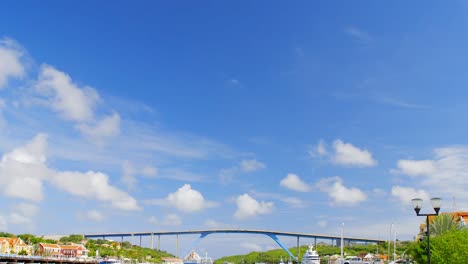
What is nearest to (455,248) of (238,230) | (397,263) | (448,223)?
(448,223)

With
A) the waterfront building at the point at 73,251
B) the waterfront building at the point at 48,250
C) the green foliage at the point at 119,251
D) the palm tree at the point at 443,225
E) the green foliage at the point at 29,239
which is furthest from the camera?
the green foliage at the point at 119,251

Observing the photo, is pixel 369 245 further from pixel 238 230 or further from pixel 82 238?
pixel 82 238

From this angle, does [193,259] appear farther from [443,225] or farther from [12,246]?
[443,225]

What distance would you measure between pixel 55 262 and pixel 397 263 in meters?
70.7

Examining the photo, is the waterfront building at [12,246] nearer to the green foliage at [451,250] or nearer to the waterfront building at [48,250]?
the waterfront building at [48,250]

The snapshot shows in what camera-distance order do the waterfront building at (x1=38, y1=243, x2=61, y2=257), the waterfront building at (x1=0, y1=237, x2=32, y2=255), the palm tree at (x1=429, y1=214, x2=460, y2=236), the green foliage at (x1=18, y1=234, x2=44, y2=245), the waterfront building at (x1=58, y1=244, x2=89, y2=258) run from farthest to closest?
the waterfront building at (x1=58, y1=244, x2=89, y2=258) < the green foliage at (x1=18, y1=234, x2=44, y2=245) < the waterfront building at (x1=38, y1=243, x2=61, y2=257) < the waterfront building at (x1=0, y1=237, x2=32, y2=255) < the palm tree at (x1=429, y1=214, x2=460, y2=236)

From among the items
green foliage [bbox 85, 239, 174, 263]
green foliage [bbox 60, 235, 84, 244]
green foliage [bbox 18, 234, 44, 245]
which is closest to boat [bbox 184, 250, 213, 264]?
green foliage [bbox 85, 239, 174, 263]

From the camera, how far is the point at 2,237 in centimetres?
11325

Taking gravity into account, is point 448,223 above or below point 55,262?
above

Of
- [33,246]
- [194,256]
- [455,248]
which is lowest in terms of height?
[194,256]

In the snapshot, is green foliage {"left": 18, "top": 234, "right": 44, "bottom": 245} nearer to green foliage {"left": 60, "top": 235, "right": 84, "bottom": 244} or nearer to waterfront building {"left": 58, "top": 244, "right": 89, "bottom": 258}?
waterfront building {"left": 58, "top": 244, "right": 89, "bottom": 258}

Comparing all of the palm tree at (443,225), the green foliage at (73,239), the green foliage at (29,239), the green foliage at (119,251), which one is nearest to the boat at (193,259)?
the green foliage at (119,251)

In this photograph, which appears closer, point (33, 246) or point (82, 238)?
→ point (33, 246)

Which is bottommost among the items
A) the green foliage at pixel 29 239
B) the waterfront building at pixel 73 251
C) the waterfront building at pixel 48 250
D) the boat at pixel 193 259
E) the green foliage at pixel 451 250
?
the boat at pixel 193 259
